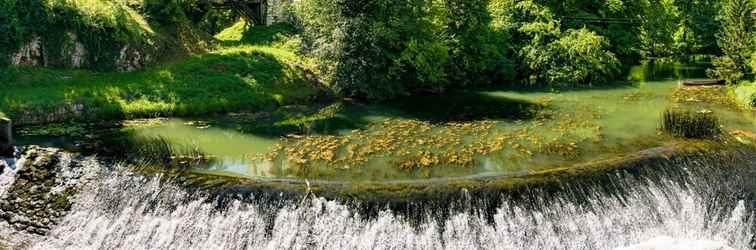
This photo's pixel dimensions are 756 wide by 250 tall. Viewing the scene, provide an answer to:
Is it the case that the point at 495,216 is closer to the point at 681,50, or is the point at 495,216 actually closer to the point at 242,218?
the point at 242,218

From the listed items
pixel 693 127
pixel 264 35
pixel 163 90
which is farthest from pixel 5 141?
pixel 693 127

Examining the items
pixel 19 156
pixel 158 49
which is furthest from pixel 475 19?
pixel 19 156

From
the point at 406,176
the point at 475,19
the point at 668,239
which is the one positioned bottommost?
the point at 668,239

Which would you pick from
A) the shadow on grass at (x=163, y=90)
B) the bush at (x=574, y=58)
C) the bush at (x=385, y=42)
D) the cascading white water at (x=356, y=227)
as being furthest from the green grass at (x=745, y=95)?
the shadow on grass at (x=163, y=90)

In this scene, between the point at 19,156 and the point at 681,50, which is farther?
the point at 681,50

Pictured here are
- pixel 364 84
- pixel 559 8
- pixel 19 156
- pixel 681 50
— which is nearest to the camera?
pixel 19 156

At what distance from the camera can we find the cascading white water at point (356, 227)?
14.1 meters

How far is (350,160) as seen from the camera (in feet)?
59.9

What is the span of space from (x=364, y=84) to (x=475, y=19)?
8352 millimetres

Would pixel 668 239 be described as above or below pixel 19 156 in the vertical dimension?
below

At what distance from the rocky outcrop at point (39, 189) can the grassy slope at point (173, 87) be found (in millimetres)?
5570

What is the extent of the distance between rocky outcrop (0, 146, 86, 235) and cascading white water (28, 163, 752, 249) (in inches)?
18.6

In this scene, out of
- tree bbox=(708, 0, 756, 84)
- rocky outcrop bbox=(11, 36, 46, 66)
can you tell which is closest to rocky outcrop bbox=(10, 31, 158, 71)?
rocky outcrop bbox=(11, 36, 46, 66)

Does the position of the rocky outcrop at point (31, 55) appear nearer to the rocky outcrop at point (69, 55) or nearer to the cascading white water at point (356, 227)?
the rocky outcrop at point (69, 55)
